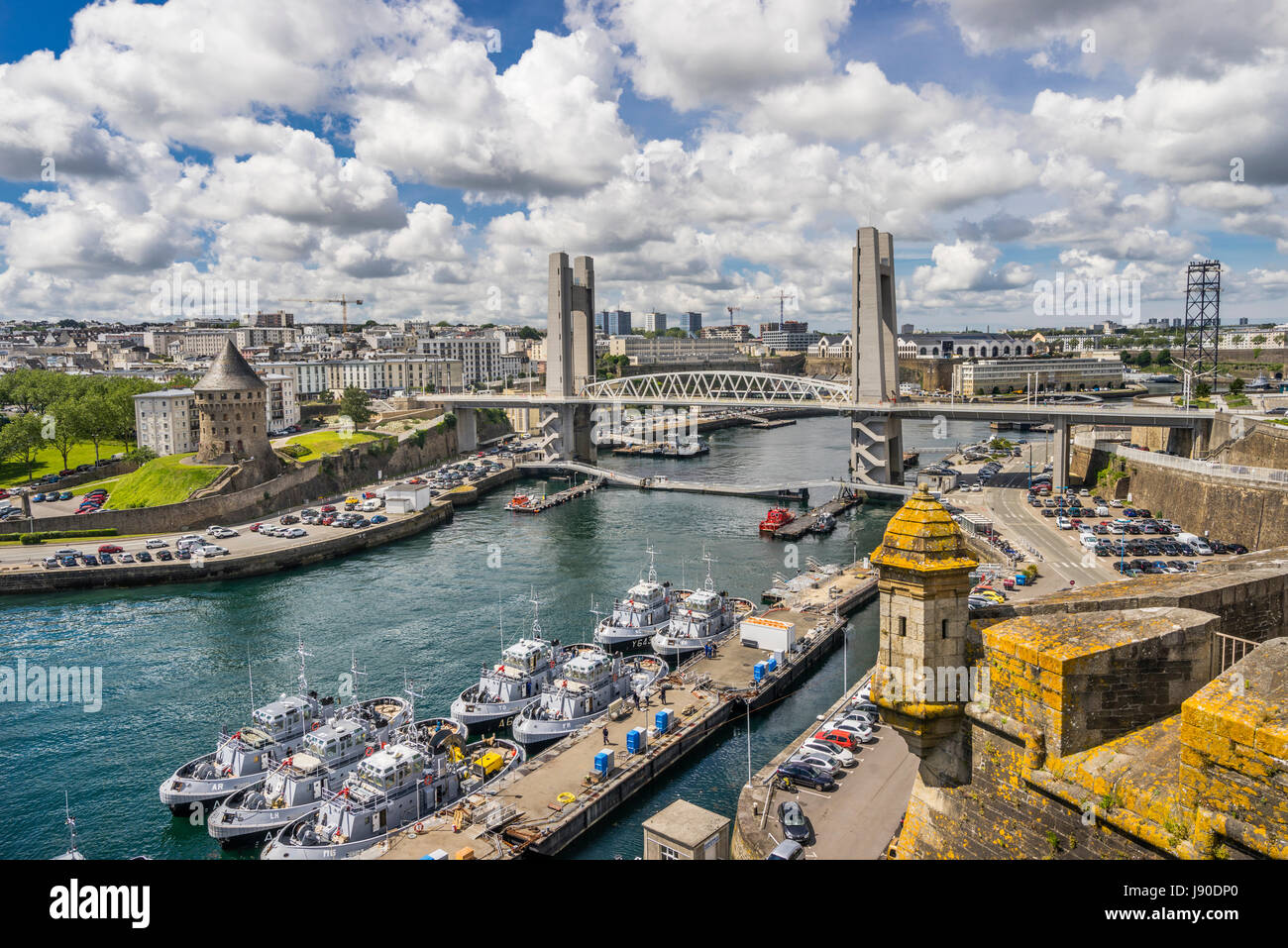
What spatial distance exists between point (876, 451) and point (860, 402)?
14.1 feet

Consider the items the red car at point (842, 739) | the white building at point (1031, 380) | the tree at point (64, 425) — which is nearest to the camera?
the red car at point (842, 739)

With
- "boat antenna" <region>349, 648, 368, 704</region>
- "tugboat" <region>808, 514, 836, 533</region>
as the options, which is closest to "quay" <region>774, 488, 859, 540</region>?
"tugboat" <region>808, 514, 836, 533</region>

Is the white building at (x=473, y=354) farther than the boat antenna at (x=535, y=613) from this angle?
Yes

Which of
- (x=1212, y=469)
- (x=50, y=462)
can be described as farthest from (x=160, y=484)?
(x=1212, y=469)

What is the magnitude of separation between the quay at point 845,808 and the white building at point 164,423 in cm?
4440

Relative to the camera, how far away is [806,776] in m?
13.9

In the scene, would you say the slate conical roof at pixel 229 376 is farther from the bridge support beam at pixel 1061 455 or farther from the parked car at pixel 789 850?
the bridge support beam at pixel 1061 455

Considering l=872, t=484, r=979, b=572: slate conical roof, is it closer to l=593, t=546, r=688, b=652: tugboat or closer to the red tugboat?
l=593, t=546, r=688, b=652: tugboat

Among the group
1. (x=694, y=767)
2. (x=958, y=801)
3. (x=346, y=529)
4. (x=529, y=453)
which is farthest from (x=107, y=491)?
(x=958, y=801)

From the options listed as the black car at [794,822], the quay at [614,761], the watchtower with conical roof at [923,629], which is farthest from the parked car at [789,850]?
the watchtower with conical roof at [923,629]

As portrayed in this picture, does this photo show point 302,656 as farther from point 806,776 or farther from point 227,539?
point 227,539

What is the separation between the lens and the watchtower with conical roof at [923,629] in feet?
18.7

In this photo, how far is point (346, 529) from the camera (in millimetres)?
36719
